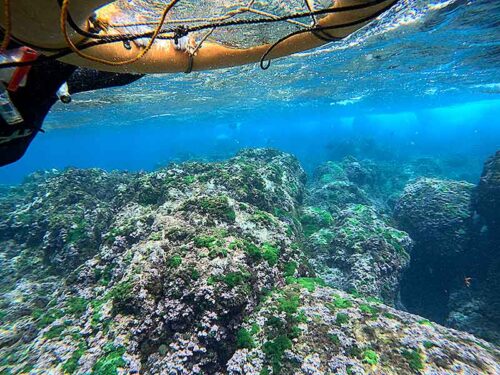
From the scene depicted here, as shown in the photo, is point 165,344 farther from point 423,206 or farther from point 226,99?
point 226,99

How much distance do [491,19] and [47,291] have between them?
19.9m

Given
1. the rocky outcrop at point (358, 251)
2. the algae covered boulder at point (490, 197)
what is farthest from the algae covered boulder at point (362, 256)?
the algae covered boulder at point (490, 197)

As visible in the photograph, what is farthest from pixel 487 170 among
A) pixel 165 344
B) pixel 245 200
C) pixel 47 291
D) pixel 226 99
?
pixel 226 99

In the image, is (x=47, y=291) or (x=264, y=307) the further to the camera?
(x=47, y=291)

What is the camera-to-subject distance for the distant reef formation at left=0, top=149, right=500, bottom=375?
4.40 meters

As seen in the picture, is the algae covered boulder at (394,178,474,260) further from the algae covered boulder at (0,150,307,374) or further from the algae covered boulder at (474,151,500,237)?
the algae covered boulder at (0,150,307,374)

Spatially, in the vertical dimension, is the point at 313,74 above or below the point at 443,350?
above

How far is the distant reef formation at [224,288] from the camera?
14.4 ft

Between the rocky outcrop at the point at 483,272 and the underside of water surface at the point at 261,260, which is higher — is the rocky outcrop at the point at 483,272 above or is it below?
below

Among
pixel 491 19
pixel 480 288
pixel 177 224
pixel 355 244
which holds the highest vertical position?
pixel 491 19

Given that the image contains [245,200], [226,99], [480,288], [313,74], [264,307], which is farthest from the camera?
[226,99]

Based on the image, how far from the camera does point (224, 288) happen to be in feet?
16.1

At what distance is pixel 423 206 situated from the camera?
12.2 m

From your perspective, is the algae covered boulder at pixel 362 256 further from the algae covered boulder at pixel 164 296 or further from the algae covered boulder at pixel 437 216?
the algae covered boulder at pixel 164 296
